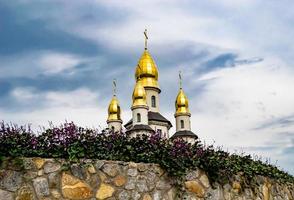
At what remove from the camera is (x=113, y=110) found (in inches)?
1868

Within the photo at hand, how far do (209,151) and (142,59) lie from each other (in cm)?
3915

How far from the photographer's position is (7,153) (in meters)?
6.41

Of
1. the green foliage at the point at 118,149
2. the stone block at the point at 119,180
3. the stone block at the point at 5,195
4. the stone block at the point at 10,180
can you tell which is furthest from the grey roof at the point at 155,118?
the stone block at the point at 5,195

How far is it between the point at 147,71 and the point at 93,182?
1587 inches

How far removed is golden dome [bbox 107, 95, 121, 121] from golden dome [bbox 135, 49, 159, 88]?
3.29 metres

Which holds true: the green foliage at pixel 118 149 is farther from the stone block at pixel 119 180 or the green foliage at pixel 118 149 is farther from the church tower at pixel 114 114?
the church tower at pixel 114 114

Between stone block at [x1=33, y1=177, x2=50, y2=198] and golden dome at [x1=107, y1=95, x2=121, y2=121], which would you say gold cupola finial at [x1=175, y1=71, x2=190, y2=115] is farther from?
stone block at [x1=33, y1=177, x2=50, y2=198]

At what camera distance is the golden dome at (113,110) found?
47.2m

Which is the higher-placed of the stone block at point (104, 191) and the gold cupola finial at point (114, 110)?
the gold cupola finial at point (114, 110)

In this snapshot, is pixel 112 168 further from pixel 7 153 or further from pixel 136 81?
pixel 136 81

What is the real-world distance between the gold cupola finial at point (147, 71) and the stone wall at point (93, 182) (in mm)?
38722

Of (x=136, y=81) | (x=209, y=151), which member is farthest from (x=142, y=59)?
(x=209, y=151)

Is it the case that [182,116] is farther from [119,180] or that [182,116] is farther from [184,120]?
[119,180]

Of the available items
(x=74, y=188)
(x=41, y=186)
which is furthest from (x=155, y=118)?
(x=41, y=186)
